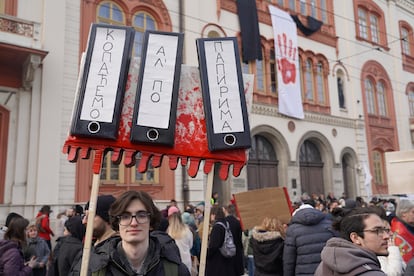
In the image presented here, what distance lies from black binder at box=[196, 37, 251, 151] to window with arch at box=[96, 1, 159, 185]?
8.28 metres

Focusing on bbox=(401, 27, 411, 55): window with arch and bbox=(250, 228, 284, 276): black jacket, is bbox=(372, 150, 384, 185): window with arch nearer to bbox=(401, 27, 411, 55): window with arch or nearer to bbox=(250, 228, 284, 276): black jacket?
bbox=(401, 27, 411, 55): window with arch

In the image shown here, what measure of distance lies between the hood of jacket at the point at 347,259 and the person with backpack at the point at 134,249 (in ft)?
2.85

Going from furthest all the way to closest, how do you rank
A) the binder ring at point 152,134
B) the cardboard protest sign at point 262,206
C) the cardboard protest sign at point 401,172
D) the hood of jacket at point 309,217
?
1. the cardboard protest sign at point 401,172
2. the cardboard protest sign at point 262,206
3. the hood of jacket at point 309,217
4. the binder ring at point 152,134

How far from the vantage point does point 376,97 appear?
22.0m

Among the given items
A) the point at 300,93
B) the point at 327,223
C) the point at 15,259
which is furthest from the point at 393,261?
the point at 300,93

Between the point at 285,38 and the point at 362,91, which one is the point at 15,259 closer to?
the point at 285,38

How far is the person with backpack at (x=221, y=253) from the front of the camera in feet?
17.0

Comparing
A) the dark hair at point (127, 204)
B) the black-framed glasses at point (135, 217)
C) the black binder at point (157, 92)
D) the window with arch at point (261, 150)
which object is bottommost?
the black-framed glasses at point (135, 217)

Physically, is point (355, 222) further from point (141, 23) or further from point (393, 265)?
point (141, 23)

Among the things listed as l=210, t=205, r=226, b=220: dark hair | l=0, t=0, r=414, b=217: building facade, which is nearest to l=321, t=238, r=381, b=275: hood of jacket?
l=210, t=205, r=226, b=220: dark hair

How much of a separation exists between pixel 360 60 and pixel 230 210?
687 inches

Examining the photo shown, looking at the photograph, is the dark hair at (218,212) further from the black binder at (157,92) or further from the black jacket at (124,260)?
the black jacket at (124,260)

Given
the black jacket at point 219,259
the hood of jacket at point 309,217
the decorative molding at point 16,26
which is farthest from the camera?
the decorative molding at point 16,26

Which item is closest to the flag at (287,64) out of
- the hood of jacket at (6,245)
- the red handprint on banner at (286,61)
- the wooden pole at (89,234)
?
the red handprint on banner at (286,61)
